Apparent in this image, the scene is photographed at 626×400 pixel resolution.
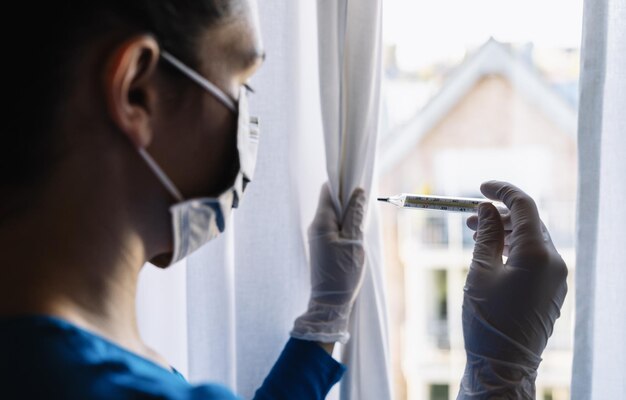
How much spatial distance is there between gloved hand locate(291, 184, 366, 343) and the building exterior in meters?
0.22

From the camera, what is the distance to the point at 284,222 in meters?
1.18

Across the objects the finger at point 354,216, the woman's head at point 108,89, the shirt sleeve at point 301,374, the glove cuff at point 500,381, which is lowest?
the shirt sleeve at point 301,374

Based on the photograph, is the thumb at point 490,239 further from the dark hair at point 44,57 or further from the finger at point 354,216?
the dark hair at point 44,57

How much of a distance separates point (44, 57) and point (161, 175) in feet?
0.58

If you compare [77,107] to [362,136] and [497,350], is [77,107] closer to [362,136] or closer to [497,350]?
[362,136]

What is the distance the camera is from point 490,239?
3.16 feet

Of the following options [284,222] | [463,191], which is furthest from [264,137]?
[463,191]

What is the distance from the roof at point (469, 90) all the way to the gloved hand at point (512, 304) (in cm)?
37

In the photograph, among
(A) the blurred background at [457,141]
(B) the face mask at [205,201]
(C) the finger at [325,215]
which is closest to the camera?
(B) the face mask at [205,201]

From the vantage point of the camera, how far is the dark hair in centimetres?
64

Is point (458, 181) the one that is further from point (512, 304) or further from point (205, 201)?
point (205, 201)

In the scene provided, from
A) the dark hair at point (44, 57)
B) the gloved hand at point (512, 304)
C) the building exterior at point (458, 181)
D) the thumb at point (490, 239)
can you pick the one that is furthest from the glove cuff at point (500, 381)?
the dark hair at point (44, 57)

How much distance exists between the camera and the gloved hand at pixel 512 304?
3.00ft

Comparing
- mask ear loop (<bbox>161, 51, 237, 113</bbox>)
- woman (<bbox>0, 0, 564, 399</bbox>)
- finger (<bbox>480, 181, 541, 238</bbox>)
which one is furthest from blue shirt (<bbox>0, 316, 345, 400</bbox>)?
finger (<bbox>480, 181, 541, 238</bbox>)
